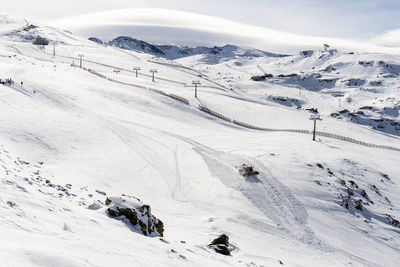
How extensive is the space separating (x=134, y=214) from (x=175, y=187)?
12.1 m

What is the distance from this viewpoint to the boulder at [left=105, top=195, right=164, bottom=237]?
16.0 m

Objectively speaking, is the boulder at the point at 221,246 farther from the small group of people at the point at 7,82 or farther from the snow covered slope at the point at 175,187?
the small group of people at the point at 7,82

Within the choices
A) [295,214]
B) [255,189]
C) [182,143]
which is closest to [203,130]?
[182,143]

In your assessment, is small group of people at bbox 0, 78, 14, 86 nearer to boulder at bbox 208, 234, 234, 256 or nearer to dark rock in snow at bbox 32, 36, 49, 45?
boulder at bbox 208, 234, 234, 256

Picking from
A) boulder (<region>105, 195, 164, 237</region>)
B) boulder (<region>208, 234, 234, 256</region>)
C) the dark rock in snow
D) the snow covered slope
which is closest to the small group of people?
the snow covered slope

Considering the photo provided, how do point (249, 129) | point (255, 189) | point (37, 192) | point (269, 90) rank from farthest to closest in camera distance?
1. point (269, 90)
2. point (249, 129)
3. point (255, 189)
4. point (37, 192)

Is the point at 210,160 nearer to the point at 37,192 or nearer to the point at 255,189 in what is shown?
the point at 255,189

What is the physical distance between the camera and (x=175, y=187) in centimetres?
2827

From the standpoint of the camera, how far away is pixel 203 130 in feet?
160

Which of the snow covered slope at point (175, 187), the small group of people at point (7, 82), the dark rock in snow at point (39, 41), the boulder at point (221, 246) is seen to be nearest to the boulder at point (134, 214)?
the snow covered slope at point (175, 187)

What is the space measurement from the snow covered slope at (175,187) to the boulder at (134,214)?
535 mm

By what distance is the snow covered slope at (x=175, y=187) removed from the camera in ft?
40.0

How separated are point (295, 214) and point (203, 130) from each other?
2236 centimetres

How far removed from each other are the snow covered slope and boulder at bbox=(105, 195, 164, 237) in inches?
21.1
